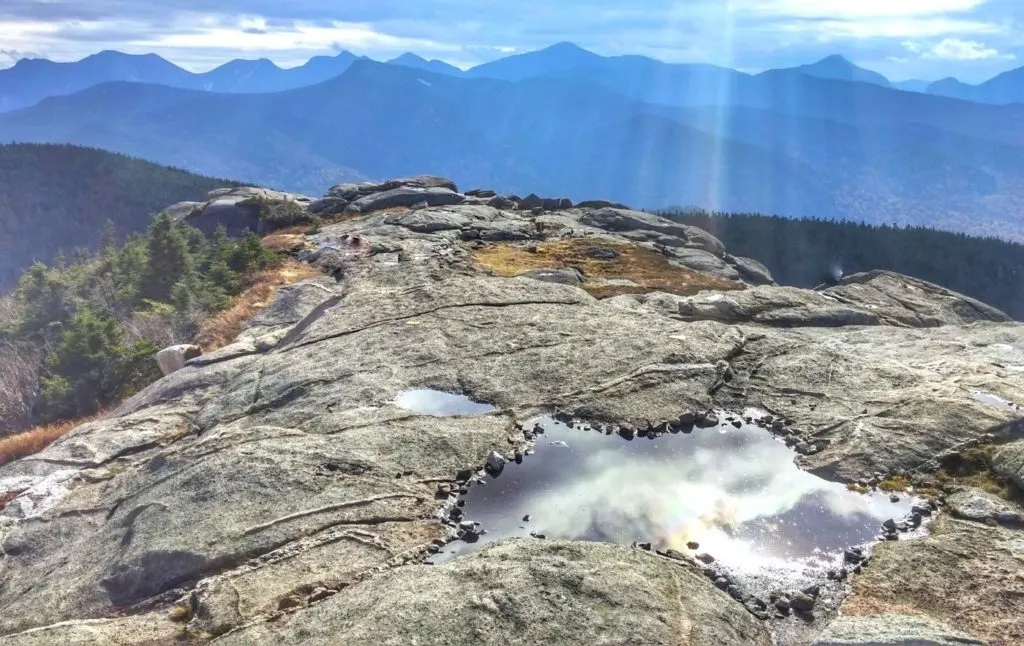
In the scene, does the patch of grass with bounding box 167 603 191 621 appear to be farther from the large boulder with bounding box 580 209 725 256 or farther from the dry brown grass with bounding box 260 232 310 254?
the large boulder with bounding box 580 209 725 256

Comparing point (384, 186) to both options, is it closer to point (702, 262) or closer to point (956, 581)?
point (702, 262)

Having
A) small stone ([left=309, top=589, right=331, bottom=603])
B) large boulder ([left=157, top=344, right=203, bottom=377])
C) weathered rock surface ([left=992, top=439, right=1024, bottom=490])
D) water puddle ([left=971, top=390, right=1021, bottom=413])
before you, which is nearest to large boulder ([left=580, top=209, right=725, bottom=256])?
large boulder ([left=157, top=344, right=203, bottom=377])

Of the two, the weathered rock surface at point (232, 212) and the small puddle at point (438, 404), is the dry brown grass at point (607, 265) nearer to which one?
the small puddle at point (438, 404)

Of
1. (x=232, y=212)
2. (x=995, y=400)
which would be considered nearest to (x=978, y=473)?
(x=995, y=400)

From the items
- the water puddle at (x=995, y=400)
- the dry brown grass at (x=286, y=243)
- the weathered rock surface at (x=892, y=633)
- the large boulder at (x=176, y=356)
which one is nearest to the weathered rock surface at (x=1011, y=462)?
the water puddle at (x=995, y=400)

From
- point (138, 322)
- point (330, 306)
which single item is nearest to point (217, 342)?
point (330, 306)

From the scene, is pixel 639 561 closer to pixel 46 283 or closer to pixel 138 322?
pixel 138 322
